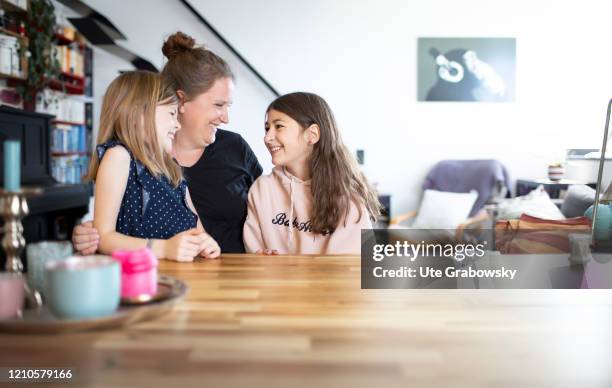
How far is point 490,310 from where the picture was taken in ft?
2.92

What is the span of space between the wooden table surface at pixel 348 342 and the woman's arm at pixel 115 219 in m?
0.29

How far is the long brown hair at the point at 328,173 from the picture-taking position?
1.92m

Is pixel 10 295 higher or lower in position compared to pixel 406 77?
lower

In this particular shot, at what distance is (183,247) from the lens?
51.3 inches

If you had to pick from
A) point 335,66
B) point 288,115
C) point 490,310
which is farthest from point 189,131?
point 335,66

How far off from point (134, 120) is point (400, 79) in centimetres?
425

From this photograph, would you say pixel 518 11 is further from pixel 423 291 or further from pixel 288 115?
pixel 423 291

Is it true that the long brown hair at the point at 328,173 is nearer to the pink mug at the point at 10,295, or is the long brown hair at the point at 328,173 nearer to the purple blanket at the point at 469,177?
the pink mug at the point at 10,295

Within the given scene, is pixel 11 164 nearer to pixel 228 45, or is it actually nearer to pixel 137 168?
pixel 137 168

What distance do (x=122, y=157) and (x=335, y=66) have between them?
14.0 ft

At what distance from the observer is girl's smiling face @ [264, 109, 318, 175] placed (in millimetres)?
2039

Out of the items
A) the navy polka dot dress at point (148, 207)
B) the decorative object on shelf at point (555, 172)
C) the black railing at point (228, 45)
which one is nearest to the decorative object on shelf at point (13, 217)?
the navy polka dot dress at point (148, 207)

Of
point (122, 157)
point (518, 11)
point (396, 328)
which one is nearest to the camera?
point (396, 328)

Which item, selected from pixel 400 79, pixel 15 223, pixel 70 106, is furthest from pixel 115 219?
pixel 400 79
